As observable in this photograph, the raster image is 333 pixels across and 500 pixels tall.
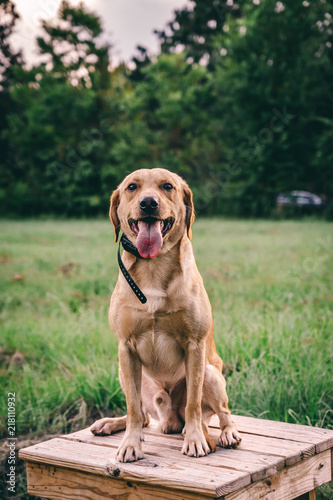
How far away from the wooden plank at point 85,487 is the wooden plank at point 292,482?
11.3 inches

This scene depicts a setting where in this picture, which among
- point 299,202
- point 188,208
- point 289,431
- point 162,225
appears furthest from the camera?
point 299,202

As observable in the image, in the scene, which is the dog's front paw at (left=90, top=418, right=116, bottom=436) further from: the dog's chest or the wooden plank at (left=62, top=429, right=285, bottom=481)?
the dog's chest

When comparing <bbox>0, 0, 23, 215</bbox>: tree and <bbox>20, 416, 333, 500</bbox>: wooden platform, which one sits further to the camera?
<bbox>0, 0, 23, 215</bbox>: tree

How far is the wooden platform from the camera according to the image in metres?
2.10

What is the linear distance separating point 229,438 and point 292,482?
13.7 inches

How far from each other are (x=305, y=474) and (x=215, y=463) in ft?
1.77

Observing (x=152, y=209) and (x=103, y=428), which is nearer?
(x=152, y=209)

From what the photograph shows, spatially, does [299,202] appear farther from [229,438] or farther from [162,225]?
[162,225]

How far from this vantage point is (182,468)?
7.22 ft

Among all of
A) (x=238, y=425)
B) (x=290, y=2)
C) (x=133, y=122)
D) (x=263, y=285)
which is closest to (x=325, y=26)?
(x=290, y=2)

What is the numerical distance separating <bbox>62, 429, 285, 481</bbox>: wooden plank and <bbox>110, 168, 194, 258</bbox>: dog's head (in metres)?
0.95

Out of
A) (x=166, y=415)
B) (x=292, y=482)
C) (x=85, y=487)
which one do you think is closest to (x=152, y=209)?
(x=166, y=415)

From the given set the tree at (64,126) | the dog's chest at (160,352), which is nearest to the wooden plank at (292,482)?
the dog's chest at (160,352)

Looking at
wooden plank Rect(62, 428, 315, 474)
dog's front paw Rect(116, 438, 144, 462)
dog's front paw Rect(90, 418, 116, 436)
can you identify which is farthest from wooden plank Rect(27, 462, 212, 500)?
dog's front paw Rect(90, 418, 116, 436)
